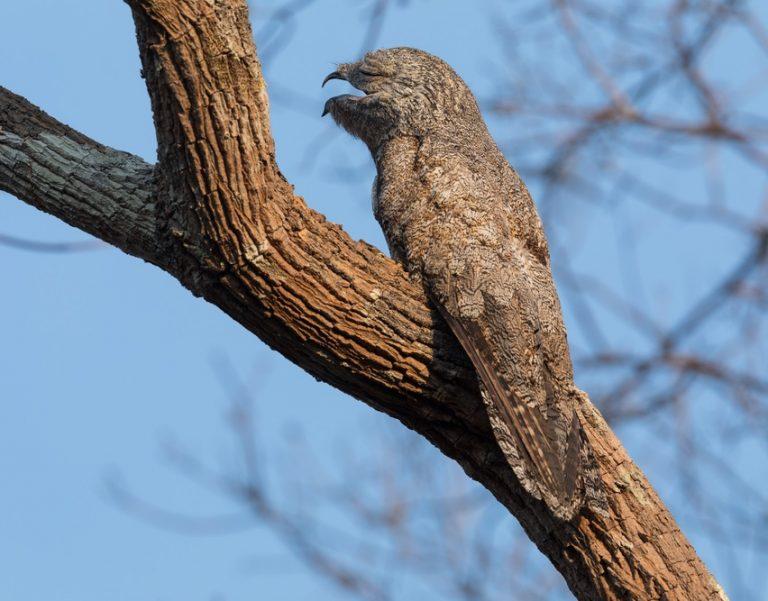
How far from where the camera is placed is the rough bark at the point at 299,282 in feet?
11.6

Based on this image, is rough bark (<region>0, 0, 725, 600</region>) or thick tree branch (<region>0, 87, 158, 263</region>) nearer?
rough bark (<region>0, 0, 725, 600</region>)

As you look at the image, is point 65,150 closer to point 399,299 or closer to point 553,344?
point 399,299

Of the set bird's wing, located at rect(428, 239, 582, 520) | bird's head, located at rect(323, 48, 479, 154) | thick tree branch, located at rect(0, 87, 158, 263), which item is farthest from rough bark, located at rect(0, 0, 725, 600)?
bird's head, located at rect(323, 48, 479, 154)

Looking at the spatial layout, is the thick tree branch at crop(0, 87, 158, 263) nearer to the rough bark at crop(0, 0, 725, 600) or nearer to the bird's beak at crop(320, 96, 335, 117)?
the rough bark at crop(0, 0, 725, 600)

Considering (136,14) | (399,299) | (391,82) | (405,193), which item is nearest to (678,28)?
(391,82)

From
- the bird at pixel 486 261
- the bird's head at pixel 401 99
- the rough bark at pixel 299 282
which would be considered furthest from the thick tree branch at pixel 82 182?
the bird's head at pixel 401 99

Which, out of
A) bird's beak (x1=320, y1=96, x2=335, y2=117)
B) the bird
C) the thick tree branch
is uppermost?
bird's beak (x1=320, y1=96, x2=335, y2=117)

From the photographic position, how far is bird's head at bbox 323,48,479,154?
4.74m

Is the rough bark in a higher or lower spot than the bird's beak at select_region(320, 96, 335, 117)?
lower

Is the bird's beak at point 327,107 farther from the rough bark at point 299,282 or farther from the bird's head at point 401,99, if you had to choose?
the rough bark at point 299,282

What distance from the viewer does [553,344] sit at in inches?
155

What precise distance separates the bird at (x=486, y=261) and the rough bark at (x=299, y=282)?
0.56ft

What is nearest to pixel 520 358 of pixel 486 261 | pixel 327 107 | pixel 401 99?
pixel 486 261

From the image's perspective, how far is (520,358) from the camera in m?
3.82
